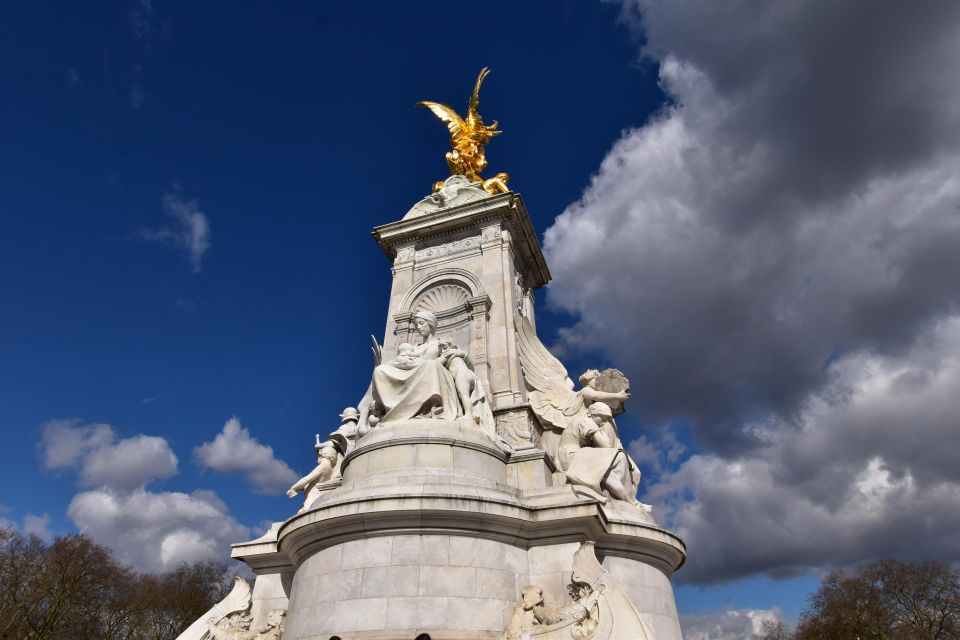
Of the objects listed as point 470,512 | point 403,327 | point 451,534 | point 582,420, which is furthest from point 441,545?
point 403,327

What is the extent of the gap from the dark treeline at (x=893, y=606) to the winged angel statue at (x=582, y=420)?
29.9 m

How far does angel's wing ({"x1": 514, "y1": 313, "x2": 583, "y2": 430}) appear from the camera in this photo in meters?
14.9

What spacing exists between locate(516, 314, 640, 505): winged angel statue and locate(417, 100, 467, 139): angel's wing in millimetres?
7142

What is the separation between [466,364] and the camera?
1369 centimetres

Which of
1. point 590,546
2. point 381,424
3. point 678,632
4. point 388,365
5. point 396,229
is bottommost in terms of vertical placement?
point 678,632

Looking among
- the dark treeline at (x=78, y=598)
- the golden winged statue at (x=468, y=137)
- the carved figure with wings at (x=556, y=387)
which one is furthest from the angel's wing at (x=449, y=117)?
the dark treeline at (x=78, y=598)

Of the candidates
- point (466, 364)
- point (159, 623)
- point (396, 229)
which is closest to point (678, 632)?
point (466, 364)

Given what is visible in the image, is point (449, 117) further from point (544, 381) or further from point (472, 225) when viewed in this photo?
point (544, 381)

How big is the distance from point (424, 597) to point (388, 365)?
195 inches

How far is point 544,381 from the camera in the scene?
1623 centimetres

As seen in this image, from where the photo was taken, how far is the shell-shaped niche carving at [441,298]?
17.0 m

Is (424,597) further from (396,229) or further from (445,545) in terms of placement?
(396,229)

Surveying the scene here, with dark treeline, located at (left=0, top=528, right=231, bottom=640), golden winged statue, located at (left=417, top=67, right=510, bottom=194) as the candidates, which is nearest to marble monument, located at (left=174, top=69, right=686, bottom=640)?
golden winged statue, located at (left=417, top=67, right=510, bottom=194)

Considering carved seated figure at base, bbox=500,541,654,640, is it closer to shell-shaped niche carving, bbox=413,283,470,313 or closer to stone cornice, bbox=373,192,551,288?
shell-shaped niche carving, bbox=413,283,470,313
